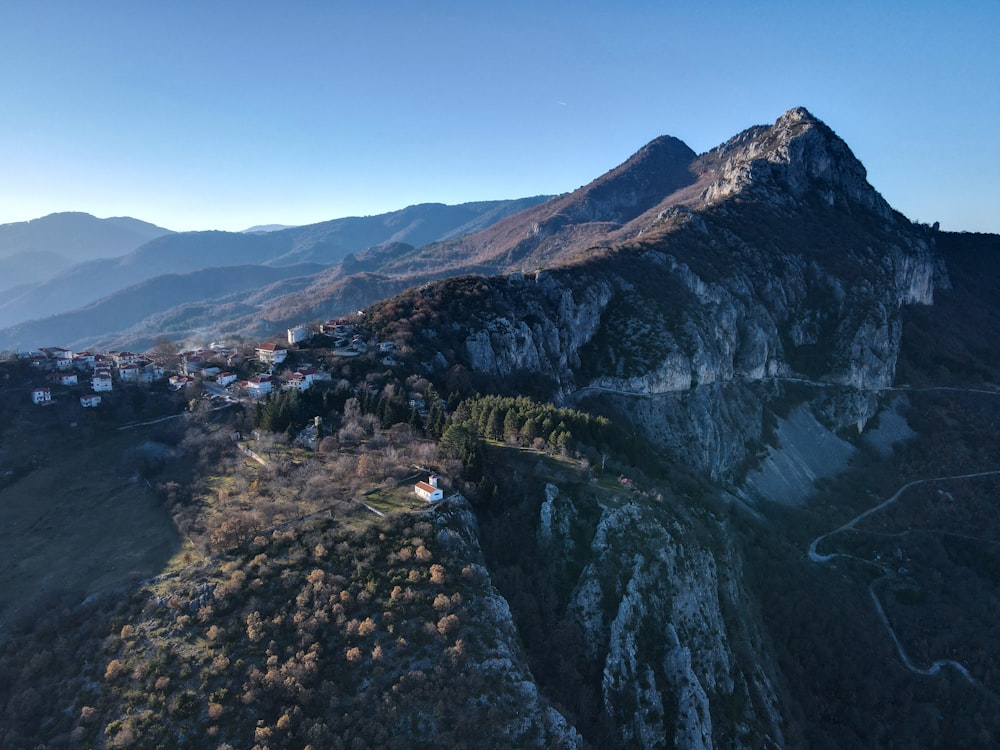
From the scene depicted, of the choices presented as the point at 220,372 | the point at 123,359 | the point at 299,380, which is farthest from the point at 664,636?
the point at 123,359

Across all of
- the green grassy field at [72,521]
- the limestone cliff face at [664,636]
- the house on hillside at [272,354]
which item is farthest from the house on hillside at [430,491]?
the house on hillside at [272,354]

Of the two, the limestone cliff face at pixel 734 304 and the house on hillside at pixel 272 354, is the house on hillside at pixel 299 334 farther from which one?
the limestone cliff face at pixel 734 304

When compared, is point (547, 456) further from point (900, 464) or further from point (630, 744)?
point (900, 464)

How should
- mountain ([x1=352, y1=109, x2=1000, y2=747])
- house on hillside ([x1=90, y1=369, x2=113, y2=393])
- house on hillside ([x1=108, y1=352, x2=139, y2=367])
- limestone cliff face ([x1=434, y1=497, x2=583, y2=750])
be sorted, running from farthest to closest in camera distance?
house on hillside ([x1=108, y1=352, x2=139, y2=367]) → house on hillside ([x1=90, y1=369, x2=113, y2=393]) → mountain ([x1=352, y1=109, x2=1000, y2=747]) → limestone cliff face ([x1=434, y1=497, x2=583, y2=750])

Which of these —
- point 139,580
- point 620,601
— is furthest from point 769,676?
point 139,580

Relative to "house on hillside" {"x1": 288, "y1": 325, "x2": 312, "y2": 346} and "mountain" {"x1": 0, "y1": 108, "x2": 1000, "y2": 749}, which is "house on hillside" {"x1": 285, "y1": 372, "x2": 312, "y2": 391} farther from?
"house on hillside" {"x1": 288, "y1": 325, "x2": 312, "y2": 346}

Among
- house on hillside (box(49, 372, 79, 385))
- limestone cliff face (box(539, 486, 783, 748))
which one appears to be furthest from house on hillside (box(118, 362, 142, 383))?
limestone cliff face (box(539, 486, 783, 748))

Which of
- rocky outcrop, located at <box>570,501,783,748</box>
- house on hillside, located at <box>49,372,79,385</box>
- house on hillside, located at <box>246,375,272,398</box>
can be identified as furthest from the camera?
house on hillside, located at <box>49,372,79,385</box>

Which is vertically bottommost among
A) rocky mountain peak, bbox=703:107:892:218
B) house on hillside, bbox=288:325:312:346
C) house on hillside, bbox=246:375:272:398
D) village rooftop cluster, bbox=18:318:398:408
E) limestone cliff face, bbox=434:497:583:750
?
limestone cliff face, bbox=434:497:583:750
